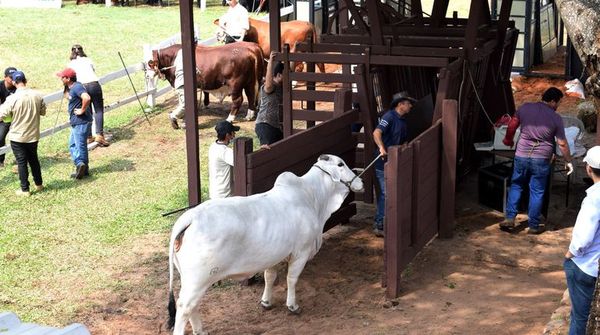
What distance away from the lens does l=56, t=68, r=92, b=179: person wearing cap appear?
1325 centimetres

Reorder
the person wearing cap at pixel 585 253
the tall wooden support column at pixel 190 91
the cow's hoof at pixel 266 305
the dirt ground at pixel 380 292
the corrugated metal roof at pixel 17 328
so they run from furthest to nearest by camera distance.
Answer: the tall wooden support column at pixel 190 91
the cow's hoof at pixel 266 305
the dirt ground at pixel 380 292
the person wearing cap at pixel 585 253
the corrugated metal roof at pixel 17 328

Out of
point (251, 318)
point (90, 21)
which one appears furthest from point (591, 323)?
point (90, 21)

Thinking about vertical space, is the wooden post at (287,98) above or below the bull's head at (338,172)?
above

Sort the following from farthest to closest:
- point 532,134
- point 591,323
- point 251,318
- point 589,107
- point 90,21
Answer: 1. point 90,21
2. point 589,107
3. point 532,134
4. point 251,318
5. point 591,323

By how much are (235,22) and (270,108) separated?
8.76 meters

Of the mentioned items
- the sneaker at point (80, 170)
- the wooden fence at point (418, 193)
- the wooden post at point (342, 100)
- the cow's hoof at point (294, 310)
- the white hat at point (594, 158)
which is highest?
the white hat at point (594, 158)

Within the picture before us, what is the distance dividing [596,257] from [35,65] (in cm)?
1737

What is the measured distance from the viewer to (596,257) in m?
6.48

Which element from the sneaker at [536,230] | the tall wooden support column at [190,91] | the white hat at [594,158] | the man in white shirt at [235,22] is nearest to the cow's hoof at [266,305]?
the tall wooden support column at [190,91]

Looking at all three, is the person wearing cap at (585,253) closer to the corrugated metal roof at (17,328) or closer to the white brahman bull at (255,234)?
A: the white brahman bull at (255,234)

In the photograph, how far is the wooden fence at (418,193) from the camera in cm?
859

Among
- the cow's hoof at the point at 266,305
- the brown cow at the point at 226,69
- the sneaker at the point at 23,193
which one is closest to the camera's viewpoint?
the cow's hoof at the point at 266,305

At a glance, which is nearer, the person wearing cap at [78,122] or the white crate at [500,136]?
the white crate at [500,136]

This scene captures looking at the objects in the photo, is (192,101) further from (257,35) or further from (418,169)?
(257,35)
